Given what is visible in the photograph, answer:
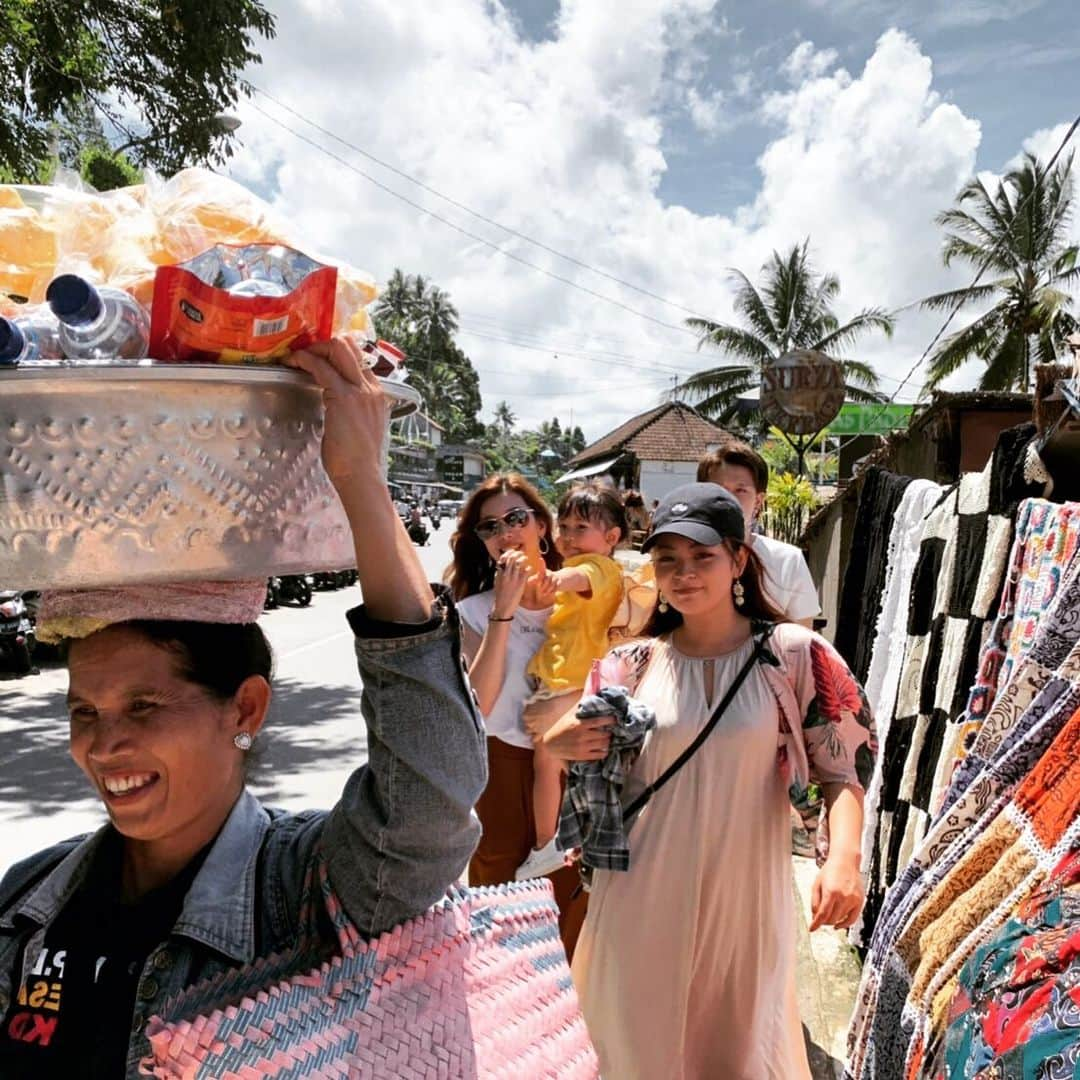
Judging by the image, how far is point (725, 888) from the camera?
242 cm

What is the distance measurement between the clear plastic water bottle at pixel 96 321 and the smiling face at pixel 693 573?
5.76 feet

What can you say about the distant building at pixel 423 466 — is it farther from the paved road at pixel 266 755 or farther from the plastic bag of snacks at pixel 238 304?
the plastic bag of snacks at pixel 238 304

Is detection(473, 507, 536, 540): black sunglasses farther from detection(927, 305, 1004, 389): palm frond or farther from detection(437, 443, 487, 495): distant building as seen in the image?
detection(437, 443, 487, 495): distant building

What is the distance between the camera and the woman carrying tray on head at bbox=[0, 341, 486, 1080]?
3.64 ft

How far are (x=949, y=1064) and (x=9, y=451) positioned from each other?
1.49 metres

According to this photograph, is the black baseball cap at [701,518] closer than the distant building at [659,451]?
Yes

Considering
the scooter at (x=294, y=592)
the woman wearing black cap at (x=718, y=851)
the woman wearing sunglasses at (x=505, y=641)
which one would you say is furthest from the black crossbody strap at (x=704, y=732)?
the scooter at (x=294, y=592)

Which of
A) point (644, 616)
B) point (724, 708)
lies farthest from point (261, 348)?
point (644, 616)

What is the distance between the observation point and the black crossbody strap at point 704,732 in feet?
8.04

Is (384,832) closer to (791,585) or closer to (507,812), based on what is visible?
(507,812)

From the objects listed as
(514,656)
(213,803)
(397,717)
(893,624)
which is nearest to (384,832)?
(397,717)

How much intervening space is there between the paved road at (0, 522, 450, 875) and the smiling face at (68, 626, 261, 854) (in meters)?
2.09

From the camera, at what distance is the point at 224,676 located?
1.32m

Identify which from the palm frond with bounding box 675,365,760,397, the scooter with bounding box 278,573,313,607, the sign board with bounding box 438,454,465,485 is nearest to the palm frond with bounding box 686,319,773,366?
the palm frond with bounding box 675,365,760,397
